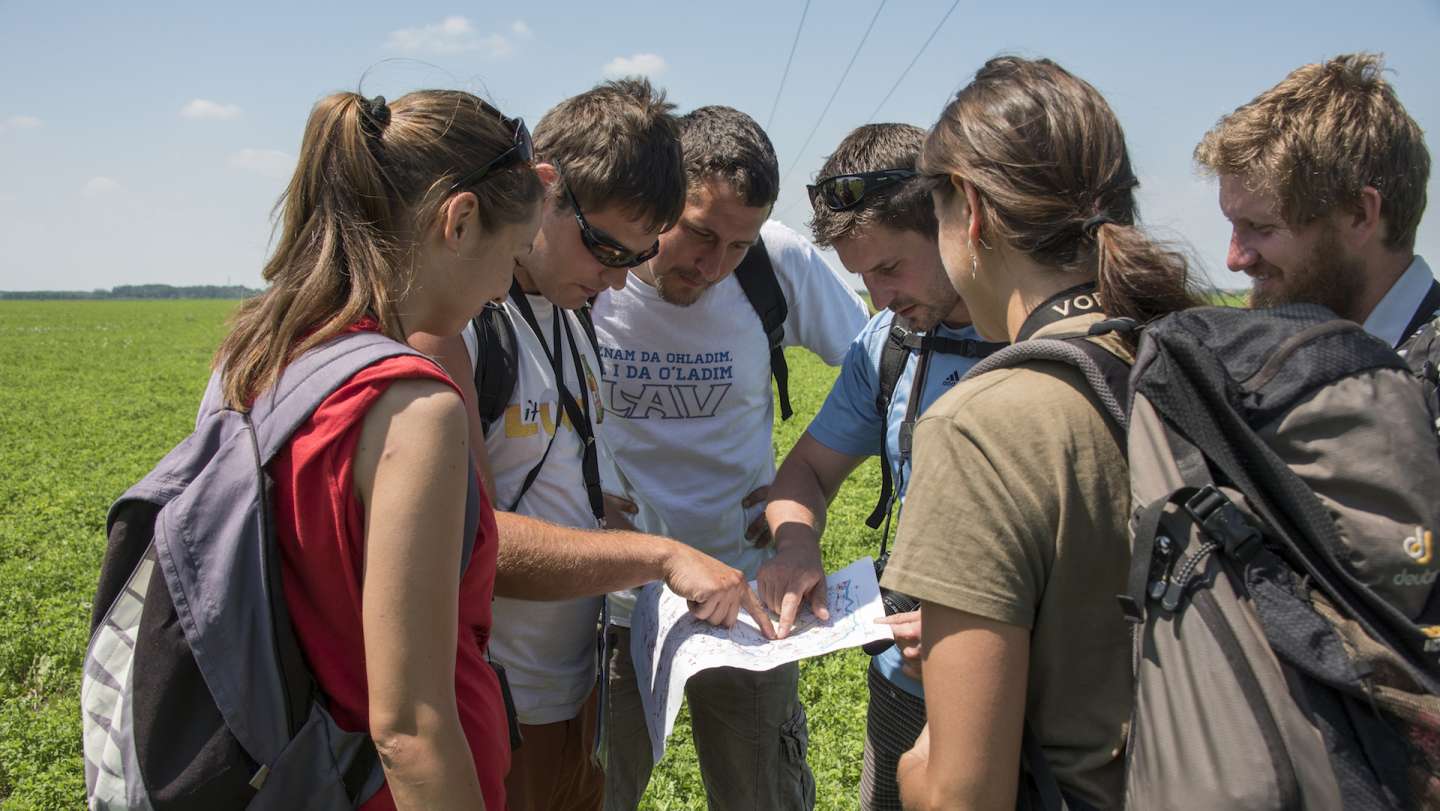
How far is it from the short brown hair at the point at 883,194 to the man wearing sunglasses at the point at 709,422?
0.97 feet

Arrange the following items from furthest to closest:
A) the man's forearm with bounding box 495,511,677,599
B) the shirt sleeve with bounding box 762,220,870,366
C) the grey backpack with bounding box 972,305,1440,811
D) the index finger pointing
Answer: the shirt sleeve with bounding box 762,220,870,366
the index finger pointing
the man's forearm with bounding box 495,511,677,599
the grey backpack with bounding box 972,305,1440,811

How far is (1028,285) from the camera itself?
1.51 metres

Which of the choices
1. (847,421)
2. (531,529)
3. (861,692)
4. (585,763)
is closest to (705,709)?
(585,763)

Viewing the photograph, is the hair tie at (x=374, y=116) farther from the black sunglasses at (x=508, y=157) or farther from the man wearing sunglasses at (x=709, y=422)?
the man wearing sunglasses at (x=709, y=422)

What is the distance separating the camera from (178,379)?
72.2 feet

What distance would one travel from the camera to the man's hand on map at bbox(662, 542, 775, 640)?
229 cm

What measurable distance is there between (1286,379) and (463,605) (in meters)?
1.25

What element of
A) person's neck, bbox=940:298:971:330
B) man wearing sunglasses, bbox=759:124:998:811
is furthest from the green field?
person's neck, bbox=940:298:971:330

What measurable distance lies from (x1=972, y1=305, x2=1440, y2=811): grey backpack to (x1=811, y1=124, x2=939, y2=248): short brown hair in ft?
5.09

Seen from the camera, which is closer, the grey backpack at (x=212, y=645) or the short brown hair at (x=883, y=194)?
the grey backpack at (x=212, y=645)

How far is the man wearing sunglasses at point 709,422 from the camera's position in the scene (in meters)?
3.05

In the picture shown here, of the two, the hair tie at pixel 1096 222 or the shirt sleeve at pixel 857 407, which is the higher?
the hair tie at pixel 1096 222

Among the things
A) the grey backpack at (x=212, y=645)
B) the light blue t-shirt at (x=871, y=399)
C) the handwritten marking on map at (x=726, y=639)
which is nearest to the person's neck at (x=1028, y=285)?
the handwritten marking on map at (x=726, y=639)

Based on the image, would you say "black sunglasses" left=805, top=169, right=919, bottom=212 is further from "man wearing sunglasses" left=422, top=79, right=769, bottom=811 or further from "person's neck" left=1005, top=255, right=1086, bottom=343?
"person's neck" left=1005, top=255, right=1086, bottom=343
